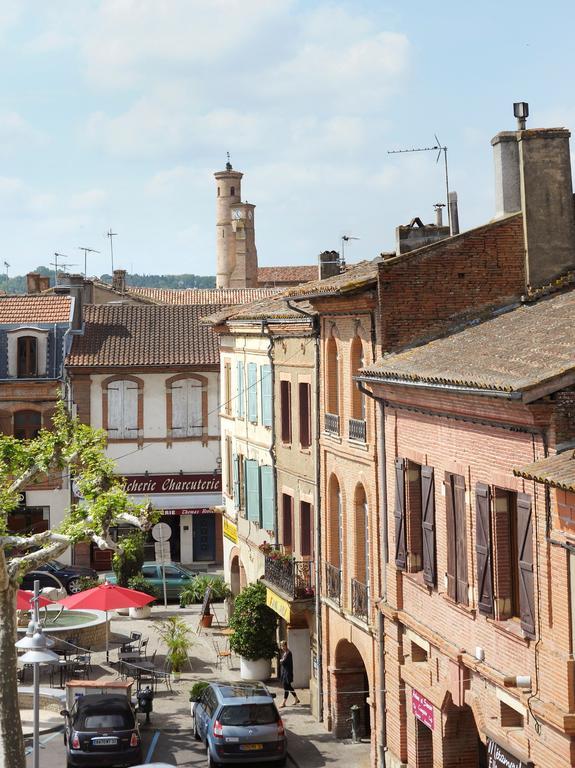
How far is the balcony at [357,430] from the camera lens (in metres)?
24.3

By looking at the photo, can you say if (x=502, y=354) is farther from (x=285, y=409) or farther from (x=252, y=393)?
(x=252, y=393)

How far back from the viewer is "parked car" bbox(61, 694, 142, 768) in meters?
23.9

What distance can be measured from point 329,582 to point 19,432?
2459 centimetres

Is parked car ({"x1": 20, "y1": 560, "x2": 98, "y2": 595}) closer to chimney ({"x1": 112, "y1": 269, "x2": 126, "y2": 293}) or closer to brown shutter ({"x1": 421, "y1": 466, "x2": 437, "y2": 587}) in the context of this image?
brown shutter ({"x1": 421, "y1": 466, "x2": 437, "y2": 587})

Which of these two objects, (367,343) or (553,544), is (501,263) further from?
(553,544)

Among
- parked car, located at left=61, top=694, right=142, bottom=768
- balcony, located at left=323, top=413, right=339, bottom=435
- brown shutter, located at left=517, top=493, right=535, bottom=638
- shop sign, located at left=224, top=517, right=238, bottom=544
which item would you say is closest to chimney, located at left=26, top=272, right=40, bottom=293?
shop sign, located at left=224, top=517, right=238, bottom=544

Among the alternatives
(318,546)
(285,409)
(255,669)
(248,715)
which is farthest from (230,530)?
(248,715)

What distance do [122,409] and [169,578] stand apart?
27.6ft

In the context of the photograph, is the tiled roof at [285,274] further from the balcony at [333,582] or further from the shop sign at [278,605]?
the balcony at [333,582]

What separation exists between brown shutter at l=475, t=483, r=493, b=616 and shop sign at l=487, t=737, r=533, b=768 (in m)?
1.87

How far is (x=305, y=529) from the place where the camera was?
30.1 m

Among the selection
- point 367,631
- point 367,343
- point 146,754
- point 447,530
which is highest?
point 367,343

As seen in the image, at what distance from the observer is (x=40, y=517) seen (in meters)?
49.3

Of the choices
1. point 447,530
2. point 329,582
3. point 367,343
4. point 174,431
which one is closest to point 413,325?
point 367,343
